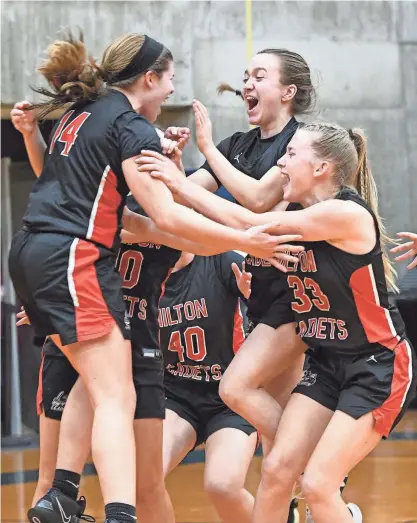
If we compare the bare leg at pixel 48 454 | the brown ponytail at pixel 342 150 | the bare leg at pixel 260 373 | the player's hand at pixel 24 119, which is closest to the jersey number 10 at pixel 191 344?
the bare leg at pixel 260 373

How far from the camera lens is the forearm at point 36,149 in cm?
412

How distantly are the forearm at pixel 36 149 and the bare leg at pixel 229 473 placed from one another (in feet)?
4.62

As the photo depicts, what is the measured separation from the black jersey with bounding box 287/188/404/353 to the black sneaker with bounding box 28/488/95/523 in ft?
3.58

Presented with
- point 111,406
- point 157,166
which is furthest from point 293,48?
point 111,406

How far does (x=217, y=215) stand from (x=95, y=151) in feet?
1.74

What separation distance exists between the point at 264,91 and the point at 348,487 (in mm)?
3066

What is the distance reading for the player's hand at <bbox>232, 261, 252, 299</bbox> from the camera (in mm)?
4434

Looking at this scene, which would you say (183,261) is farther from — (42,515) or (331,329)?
(42,515)

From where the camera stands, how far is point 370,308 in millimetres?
3867

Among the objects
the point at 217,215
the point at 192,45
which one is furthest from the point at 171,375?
the point at 192,45

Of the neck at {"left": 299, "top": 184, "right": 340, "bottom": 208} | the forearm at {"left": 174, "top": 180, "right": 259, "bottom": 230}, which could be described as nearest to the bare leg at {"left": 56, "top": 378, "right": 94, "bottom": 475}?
the forearm at {"left": 174, "top": 180, "right": 259, "bottom": 230}

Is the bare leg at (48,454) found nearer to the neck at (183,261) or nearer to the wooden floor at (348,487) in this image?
the neck at (183,261)

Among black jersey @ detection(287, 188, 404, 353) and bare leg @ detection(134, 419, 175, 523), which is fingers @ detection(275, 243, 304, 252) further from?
bare leg @ detection(134, 419, 175, 523)

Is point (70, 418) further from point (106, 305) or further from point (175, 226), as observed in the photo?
point (175, 226)
